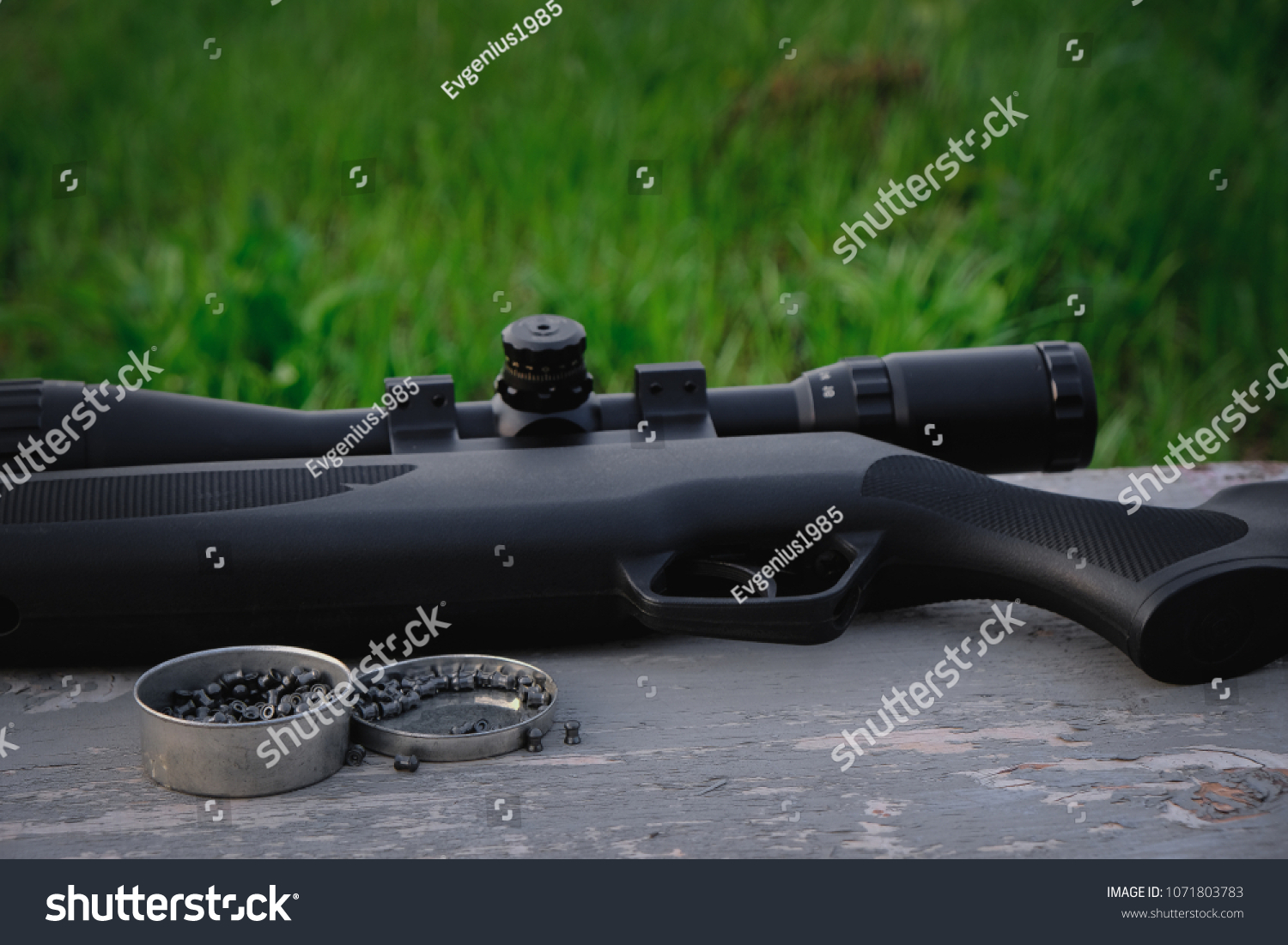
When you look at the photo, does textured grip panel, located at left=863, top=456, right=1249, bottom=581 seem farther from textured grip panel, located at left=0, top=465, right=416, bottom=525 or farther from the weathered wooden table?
textured grip panel, located at left=0, top=465, right=416, bottom=525

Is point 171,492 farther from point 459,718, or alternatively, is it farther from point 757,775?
point 757,775

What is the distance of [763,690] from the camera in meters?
1.72

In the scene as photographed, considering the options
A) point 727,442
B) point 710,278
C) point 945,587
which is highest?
point 710,278

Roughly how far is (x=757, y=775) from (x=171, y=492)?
83 centimetres

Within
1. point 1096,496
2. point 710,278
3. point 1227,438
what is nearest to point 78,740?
point 1096,496

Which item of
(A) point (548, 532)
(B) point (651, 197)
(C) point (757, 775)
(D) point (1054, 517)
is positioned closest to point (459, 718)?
(A) point (548, 532)

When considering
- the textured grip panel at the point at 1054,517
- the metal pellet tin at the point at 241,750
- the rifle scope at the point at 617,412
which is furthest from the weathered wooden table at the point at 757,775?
the rifle scope at the point at 617,412

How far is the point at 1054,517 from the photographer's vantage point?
1.79 m

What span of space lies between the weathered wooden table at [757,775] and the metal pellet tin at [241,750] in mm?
20

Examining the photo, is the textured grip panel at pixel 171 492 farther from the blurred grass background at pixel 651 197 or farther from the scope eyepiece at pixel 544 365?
the blurred grass background at pixel 651 197

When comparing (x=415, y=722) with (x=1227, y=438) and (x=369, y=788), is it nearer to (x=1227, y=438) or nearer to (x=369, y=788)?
(x=369, y=788)

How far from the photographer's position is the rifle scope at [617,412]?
71.7 inches

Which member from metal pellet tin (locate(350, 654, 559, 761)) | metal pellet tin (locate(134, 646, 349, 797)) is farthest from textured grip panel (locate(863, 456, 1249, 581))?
metal pellet tin (locate(134, 646, 349, 797))
